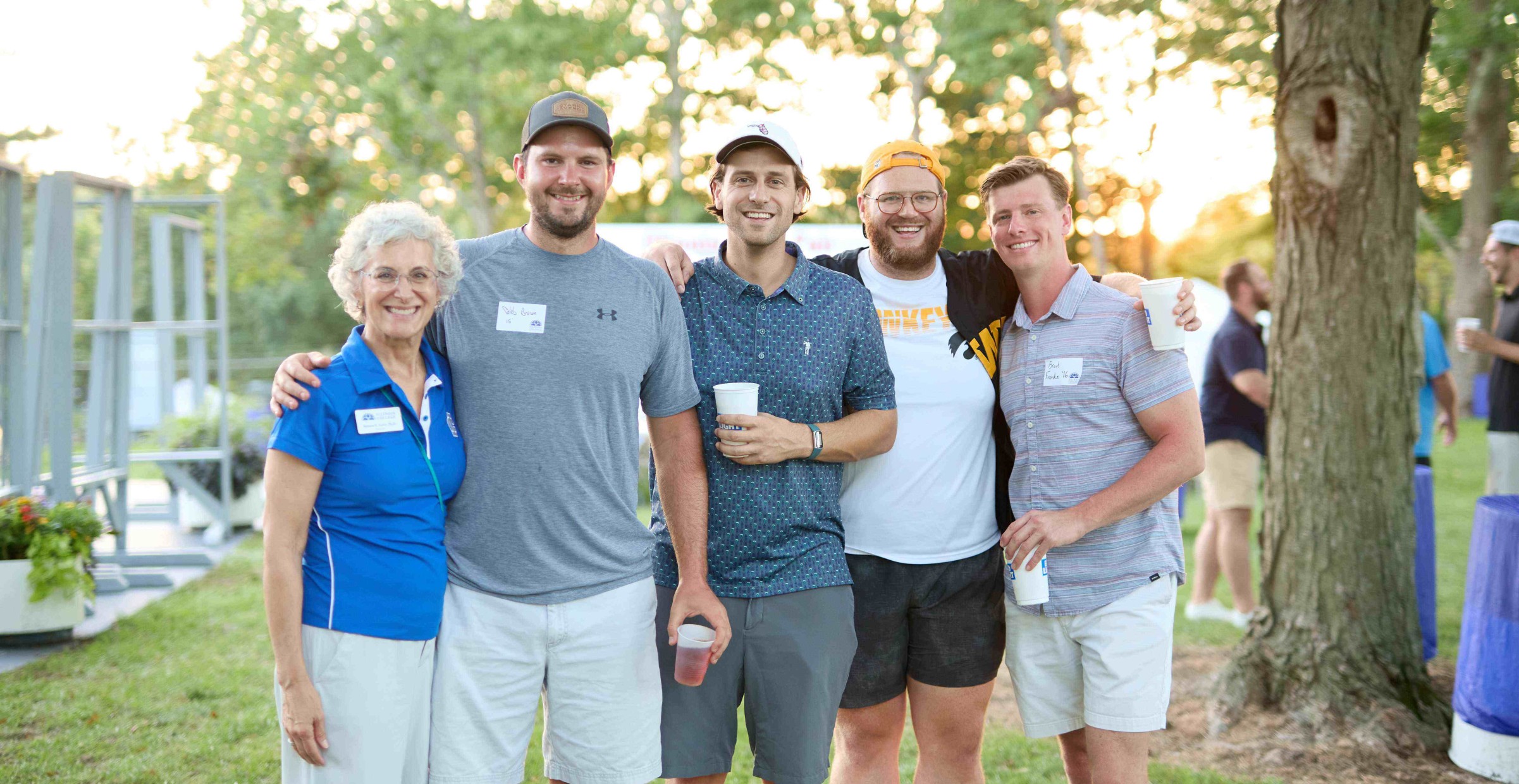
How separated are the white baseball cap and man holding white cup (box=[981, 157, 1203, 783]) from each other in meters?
0.67

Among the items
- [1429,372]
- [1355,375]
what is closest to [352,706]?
[1355,375]

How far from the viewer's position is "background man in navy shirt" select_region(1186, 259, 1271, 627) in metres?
6.77

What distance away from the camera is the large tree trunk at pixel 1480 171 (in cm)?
2083

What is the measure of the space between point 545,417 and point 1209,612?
599 centimetres

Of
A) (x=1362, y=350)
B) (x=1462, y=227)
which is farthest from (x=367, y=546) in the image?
(x=1462, y=227)

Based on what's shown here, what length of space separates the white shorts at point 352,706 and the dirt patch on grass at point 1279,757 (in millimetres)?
3461

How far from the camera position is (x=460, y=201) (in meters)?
25.0

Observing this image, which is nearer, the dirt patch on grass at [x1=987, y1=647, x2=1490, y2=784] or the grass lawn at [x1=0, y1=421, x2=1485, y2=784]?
the dirt patch on grass at [x1=987, y1=647, x2=1490, y2=784]

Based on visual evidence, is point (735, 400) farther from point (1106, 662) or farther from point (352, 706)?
point (1106, 662)

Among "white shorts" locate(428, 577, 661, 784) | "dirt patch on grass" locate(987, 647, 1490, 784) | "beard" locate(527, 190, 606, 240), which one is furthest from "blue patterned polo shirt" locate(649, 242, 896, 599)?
"dirt patch on grass" locate(987, 647, 1490, 784)

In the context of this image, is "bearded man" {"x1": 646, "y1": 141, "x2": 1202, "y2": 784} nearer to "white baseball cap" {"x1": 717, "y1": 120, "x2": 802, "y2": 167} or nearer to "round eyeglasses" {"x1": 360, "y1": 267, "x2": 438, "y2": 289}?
"white baseball cap" {"x1": 717, "y1": 120, "x2": 802, "y2": 167}

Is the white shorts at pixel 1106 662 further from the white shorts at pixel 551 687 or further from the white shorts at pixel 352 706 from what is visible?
the white shorts at pixel 352 706

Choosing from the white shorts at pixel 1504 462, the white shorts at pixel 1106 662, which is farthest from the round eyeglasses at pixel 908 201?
the white shorts at pixel 1504 462

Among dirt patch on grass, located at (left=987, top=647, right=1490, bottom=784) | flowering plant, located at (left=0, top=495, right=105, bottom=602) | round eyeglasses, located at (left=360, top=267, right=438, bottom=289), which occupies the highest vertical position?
round eyeglasses, located at (left=360, top=267, right=438, bottom=289)
